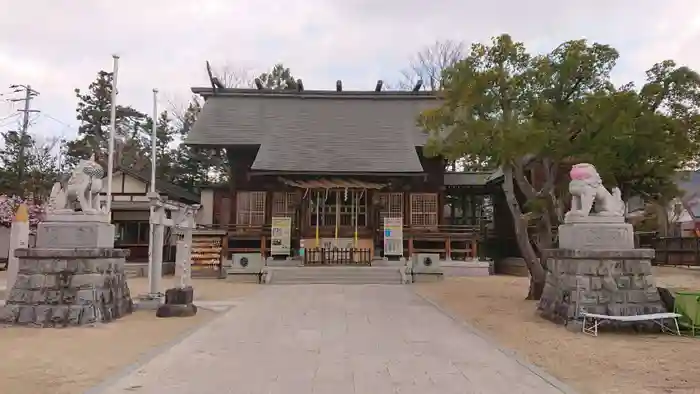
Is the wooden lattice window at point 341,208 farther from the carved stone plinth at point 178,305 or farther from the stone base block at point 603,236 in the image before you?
the stone base block at point 603,236

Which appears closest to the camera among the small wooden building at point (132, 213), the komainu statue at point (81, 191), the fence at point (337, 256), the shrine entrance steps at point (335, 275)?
the komainu statue at point (81, 191)

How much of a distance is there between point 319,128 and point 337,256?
25.4 feet

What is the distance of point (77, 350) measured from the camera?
7148 mm

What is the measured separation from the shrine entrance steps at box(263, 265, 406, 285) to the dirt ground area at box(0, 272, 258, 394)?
314 inches

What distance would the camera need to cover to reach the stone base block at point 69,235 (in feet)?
31.3

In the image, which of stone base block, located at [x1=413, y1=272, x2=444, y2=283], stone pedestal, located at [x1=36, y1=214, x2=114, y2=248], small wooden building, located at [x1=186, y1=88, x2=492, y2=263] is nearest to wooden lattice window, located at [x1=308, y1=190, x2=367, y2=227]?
small wooden building, located at [x1=186, y1=88, x2=492, y2=263]

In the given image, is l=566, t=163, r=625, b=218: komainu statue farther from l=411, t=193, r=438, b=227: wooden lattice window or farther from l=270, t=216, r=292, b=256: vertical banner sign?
l=411, t=193, r=438, b=227: wooden lattice window

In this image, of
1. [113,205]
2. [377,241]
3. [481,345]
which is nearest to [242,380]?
[481,345]

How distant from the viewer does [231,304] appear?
12.3 meters

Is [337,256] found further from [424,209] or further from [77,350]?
[77,350]

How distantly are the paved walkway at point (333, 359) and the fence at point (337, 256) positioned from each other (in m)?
9.78

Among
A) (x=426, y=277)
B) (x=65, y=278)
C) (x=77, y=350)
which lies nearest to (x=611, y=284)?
(x=77, y=350)

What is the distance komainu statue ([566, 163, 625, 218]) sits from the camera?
949cm

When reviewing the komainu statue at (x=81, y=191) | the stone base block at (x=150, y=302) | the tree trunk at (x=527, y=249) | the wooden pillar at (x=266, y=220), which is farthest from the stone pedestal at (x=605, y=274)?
the wooden pillar at (x=266, y=220)
